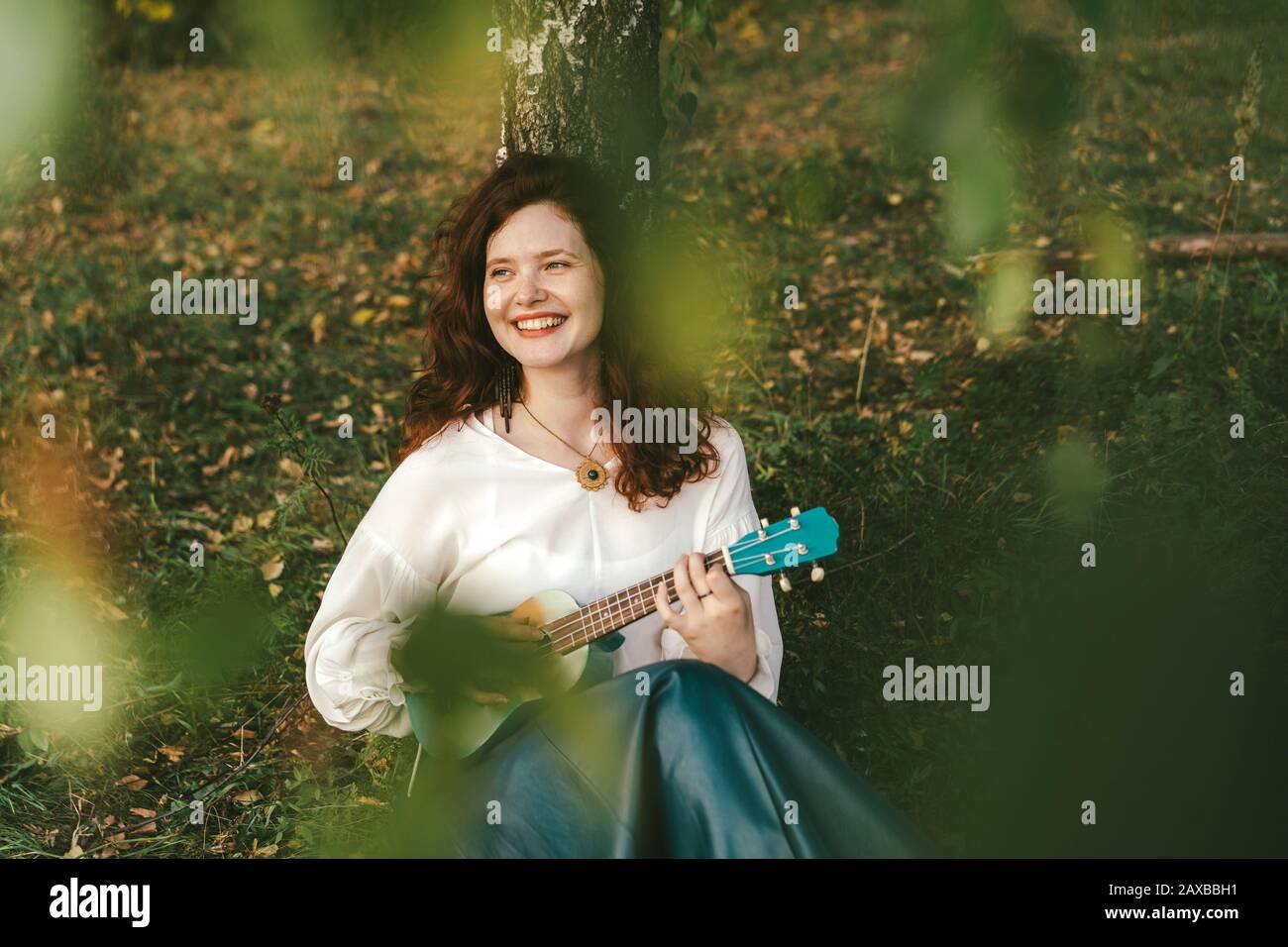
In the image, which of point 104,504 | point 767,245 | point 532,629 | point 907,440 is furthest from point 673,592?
point 767,245

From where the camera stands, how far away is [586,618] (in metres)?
2.59

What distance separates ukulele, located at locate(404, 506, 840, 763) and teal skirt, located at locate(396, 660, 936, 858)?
2.2 inches

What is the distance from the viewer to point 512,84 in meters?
3.18

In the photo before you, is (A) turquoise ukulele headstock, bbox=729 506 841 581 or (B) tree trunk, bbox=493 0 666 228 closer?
(A) turquoise ukulele headstock, bbox=729 506 841 581

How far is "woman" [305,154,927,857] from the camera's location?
7.79 feet

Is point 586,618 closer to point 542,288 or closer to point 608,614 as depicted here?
point 608,614

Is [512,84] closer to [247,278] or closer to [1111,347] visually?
[1111,347]

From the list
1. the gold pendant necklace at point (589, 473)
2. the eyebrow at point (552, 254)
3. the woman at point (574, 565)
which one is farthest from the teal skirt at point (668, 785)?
the eyebrow at point (552, 254)

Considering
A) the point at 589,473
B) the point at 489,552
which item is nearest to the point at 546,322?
the point at 589,473

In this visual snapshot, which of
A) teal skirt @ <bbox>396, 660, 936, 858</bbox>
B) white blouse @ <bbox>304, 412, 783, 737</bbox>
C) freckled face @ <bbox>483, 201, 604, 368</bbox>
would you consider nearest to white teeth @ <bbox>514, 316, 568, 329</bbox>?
freckled face @ <bbox>483, 201, 604, 368</bbox>

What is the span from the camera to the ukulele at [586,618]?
246 cm

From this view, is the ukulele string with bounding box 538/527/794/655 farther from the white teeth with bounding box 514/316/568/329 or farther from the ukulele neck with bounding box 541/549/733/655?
the white teeth with bounding box 514/316/568/329

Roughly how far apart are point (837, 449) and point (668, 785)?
2209 millimetres

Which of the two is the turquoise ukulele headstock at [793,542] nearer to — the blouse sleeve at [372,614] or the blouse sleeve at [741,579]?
the blouse sleeve at [741,579]
